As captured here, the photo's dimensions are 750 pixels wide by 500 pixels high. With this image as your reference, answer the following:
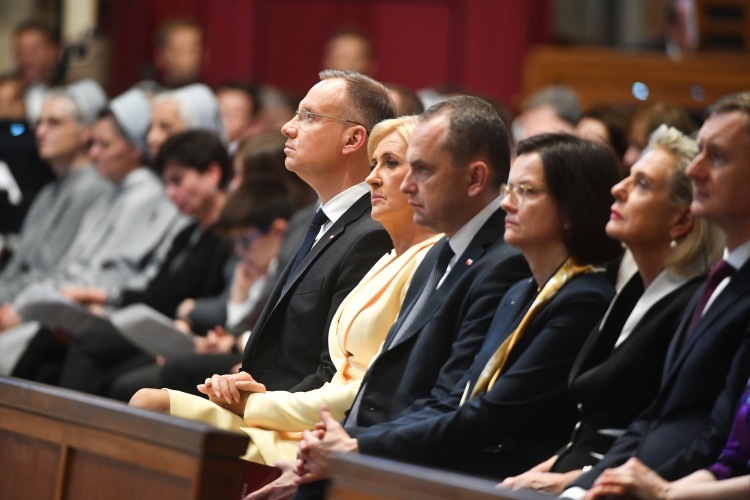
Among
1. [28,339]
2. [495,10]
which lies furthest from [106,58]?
[28,339]

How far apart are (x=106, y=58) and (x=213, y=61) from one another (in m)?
0.99

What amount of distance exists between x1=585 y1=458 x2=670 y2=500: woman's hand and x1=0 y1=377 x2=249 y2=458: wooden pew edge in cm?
74

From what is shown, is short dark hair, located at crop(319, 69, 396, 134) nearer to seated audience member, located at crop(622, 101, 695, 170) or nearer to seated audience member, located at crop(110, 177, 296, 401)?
seated audience member, located at crop(622, 101, 695, 170)

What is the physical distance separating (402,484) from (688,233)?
3.25 ft

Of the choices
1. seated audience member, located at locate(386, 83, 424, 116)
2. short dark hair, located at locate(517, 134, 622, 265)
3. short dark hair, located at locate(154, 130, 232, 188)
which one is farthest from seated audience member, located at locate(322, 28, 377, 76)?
short dark hair, located at locate(517, 134, 622, 265)

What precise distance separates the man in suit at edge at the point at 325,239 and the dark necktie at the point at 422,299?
0.24 m

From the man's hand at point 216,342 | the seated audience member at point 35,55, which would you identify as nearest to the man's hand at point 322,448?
the man's hand at point 216,342

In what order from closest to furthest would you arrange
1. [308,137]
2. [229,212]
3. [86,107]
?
[308,137] → [229,212] → [86,107]

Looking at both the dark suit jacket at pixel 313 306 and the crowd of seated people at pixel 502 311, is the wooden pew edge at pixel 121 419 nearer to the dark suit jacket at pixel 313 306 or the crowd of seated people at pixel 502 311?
the crowd of seated people at pixel 502 311

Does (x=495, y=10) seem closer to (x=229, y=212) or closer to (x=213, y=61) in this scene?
(x=213, y=61)

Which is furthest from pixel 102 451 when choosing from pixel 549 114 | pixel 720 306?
pixel 549 114

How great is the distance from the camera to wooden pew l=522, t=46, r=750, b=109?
6992 mm

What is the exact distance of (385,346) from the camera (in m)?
2.74

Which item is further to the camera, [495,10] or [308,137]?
[495,10]
